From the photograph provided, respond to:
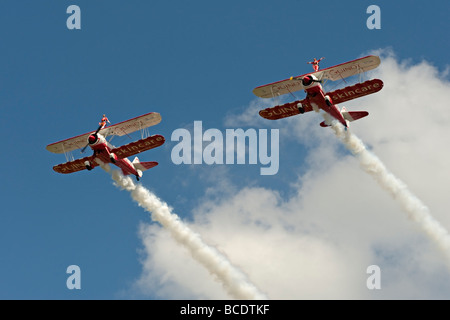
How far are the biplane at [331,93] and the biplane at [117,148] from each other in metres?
11.4

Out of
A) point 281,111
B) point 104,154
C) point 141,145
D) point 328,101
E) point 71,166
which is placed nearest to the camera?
point 328,101

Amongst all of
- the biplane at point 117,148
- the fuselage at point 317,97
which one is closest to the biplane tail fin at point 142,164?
the biplane at point 117,148

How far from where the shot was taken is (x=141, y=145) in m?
78.1

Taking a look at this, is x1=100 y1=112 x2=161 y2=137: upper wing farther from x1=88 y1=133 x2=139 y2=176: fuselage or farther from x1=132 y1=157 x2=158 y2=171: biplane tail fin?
x1=132 y1=157 x2=158 y2=171: biplane tail fin

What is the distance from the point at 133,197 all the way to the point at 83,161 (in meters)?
6.22

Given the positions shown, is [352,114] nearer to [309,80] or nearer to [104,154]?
[309,80]

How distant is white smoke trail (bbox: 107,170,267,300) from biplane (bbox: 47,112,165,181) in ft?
6.79

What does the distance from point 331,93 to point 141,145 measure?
1810cm

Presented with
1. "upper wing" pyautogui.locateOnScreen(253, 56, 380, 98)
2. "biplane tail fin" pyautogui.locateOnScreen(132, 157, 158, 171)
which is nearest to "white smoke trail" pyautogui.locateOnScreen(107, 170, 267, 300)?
"biplane tail fin" pyautogui.locateOnScreen(132, 157, 158, 171)

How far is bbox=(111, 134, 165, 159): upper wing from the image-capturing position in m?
77.9

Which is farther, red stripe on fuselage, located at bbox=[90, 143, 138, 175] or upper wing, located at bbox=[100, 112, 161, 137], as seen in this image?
upper wing, located at bbox=[100, 112, 161, 137]

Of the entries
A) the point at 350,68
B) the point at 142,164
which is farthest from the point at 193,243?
the point at 350,68
